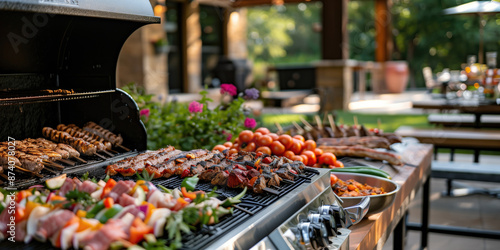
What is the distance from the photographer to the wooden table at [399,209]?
2.18 metres

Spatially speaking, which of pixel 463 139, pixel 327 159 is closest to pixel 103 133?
pixel 327 159

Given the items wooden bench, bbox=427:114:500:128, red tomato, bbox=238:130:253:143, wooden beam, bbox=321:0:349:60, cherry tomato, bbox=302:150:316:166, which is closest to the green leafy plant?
red tomato, bbox=238:130:253:143

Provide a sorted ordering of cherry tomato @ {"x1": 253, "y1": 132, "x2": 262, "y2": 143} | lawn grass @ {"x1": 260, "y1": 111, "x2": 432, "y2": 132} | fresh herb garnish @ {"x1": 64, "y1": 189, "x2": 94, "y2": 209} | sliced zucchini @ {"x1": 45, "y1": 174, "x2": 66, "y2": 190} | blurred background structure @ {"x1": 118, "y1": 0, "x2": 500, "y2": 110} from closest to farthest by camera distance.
→ fresh herb garnish @ {"x1": 64, "y1": 189, "x2": 94, "y2": 209}, sliced zucchini @ {"x1": 45, "y1": 174, "x2": 66, "y2": 190}, cherry tomato @ {"x1": 253, "y1": 132, "x2": 262, "y2": 143}, lawn grass @ {"x1": 260, "y1": 111, "x2": 432, "y2": 132}, blurred background structure @ {"x1": 118, "y1": 0, "x2": 500, "y2": 110}

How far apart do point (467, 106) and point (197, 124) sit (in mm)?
3582

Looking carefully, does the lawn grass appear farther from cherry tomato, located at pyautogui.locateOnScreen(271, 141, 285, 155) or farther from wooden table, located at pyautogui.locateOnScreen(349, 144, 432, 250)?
cherry tomato, located at pyautogui.locateOnScreen(271, 141, 285, 155)

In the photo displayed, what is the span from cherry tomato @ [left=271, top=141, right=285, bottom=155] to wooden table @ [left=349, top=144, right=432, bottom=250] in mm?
666

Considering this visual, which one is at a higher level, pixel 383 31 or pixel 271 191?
pixel 383 31

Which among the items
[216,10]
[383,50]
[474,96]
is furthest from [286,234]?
[383,50]

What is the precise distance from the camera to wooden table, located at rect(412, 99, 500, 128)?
19.5ft

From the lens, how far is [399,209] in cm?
280

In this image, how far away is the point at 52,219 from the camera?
1.42 meters

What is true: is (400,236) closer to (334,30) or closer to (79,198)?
(79,198)

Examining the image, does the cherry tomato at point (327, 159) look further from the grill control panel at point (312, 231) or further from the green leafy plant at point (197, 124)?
the grill control panel at point (312, 231)

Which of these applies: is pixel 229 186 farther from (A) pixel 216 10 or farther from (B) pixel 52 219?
(A) pixel 216 10
